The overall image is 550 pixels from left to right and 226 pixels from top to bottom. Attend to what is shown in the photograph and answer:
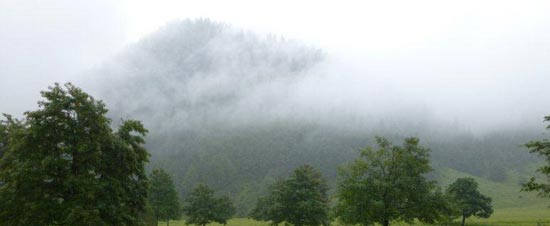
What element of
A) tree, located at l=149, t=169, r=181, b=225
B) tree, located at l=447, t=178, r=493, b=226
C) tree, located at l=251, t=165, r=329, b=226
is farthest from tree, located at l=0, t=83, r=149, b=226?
tree, located at l=447, t=178, r=493, b=226

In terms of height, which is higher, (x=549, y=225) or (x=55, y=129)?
(x=55, y=129)

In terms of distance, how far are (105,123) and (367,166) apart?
24030 millimetres

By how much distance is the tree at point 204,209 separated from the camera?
263ft

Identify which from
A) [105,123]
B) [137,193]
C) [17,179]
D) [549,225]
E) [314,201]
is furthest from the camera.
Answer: [549,225]

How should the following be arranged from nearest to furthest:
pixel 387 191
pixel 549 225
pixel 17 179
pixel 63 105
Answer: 1. pixel 17 179
2. pixel 63 105
3. pixel 387 191
4. pixel 549 225

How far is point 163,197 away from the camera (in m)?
80.8

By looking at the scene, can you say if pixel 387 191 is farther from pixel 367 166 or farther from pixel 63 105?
pixel 63 105

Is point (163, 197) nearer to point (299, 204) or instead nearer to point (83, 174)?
point (299, 204)

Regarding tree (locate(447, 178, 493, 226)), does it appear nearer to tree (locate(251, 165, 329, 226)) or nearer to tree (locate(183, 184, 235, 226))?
tree (locate(251, 165, 329, 226))

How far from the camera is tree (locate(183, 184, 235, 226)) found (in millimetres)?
80312

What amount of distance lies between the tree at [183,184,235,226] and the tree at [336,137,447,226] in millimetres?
45965

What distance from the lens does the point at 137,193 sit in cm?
2923

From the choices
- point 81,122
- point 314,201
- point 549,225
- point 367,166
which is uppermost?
point 81,122

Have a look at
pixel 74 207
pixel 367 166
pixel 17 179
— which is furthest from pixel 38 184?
pixel 367 166
